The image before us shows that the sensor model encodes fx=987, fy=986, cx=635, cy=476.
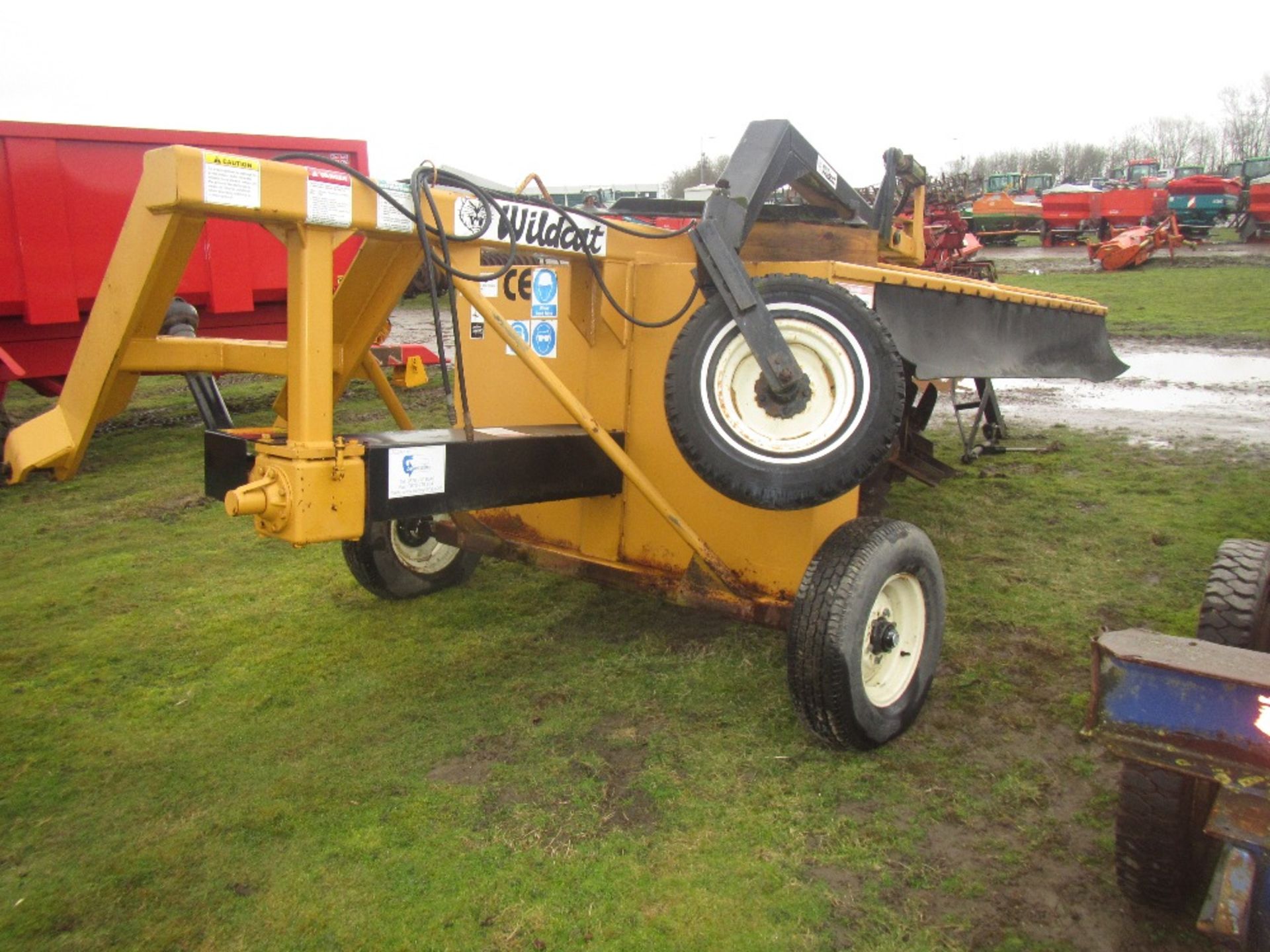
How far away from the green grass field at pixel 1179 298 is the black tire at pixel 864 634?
10.3 meters

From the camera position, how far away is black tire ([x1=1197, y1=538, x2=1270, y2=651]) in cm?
263

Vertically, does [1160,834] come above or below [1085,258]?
below

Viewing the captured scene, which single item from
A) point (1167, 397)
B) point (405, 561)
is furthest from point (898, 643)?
point (1167, 397)

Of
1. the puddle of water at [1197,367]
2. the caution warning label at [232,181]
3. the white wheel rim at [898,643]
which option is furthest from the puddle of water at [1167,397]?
the caution warning label at [232,181]

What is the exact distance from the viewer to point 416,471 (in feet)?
9.46

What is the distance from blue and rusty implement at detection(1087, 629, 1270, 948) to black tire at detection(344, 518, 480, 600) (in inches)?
114

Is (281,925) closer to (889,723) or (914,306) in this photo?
(889,723)

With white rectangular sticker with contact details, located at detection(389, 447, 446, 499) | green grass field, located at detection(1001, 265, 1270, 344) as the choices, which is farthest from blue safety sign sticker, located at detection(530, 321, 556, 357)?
green grass field, located at detection(1001, 265, 1270, 344)

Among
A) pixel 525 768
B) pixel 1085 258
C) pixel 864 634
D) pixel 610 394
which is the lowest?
pixel 525 768

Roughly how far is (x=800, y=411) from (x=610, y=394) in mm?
912

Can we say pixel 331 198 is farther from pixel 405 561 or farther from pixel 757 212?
pixel 405 561

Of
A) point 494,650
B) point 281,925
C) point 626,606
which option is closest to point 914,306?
point 626,606

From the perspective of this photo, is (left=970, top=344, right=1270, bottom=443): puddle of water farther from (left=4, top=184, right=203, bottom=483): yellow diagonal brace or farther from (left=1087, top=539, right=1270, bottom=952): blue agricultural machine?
(left=4, top=184, right=203, bottom=483): yellow diagonal brace

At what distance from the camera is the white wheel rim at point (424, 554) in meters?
4.32
